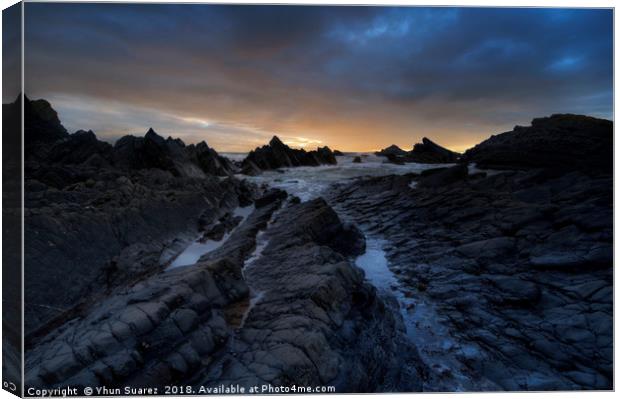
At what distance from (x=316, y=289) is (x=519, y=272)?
15.8 feet

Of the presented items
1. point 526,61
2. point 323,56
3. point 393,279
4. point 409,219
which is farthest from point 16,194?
point 409,219

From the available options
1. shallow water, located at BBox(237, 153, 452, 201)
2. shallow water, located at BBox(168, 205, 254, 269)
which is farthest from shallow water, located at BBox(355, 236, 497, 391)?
shallow water, located at BBox(237, 153, 452, 201)

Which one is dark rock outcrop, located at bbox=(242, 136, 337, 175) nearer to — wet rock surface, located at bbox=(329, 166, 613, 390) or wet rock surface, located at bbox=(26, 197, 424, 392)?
wet rock surface, located at bbox=(329, 166, 613, 390)

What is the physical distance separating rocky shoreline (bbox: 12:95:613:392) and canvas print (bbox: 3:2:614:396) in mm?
35

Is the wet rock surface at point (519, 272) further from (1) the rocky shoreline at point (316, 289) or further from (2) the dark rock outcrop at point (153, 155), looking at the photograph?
(2) the dark rock outcrop at point (153, 155)

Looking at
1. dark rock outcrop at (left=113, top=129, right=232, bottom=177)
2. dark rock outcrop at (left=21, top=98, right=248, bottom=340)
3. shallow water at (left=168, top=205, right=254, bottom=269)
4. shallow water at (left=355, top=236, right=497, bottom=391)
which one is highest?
dark rock outcrop at (left=113, top=129, right=232, bottom=177)

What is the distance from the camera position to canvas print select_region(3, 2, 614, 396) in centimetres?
409

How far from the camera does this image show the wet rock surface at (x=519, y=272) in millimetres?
4973

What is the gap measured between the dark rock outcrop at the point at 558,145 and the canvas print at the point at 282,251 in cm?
12


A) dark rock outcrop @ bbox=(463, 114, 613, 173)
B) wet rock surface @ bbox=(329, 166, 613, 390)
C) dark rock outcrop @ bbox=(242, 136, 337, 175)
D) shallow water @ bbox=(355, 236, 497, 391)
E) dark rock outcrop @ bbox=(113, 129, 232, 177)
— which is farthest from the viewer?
dark rock outcrop @ bbox=(242, 136, 337, 175)

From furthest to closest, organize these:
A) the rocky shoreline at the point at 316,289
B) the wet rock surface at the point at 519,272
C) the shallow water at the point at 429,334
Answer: the wet rock surface at the point at 519,272 → the shallow water at the point at 429,334 → the rocky shoreline at the point at 316,289

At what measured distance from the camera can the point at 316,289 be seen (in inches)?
204

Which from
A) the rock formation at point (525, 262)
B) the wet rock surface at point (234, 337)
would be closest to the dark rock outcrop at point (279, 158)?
the rock formation at point (525, 262)

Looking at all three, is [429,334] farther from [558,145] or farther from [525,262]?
[558,145]
